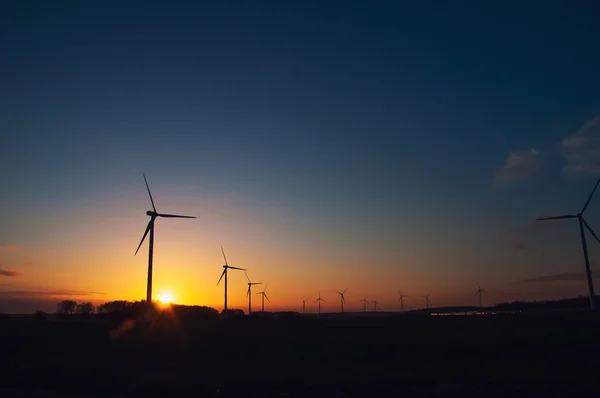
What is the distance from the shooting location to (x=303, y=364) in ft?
153

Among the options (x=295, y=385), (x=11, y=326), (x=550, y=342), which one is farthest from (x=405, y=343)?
(x=11, y=326)

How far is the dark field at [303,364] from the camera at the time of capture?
3416 centimetres

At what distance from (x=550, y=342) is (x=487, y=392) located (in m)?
31.0

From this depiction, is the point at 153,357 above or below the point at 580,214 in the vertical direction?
below

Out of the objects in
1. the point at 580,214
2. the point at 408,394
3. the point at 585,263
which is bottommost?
the point at 408,394

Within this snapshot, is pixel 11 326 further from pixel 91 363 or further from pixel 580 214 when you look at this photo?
pixel 580 214

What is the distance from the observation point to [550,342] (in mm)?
58031

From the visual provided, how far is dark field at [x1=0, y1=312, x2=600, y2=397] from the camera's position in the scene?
112ft

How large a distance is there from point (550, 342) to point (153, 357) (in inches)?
1732

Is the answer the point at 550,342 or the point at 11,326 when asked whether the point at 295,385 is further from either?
the point at 11,326

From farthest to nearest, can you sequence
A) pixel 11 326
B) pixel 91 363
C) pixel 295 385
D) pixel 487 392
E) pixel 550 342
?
pixel 11 326 → pixel 550 342 → pixel 91 363 → pixel 295 385 → pixel 487 392

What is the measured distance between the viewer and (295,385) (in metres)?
35.7

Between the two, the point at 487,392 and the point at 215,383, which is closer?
the point at 487,392

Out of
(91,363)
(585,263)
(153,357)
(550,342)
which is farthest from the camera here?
(585,263)
